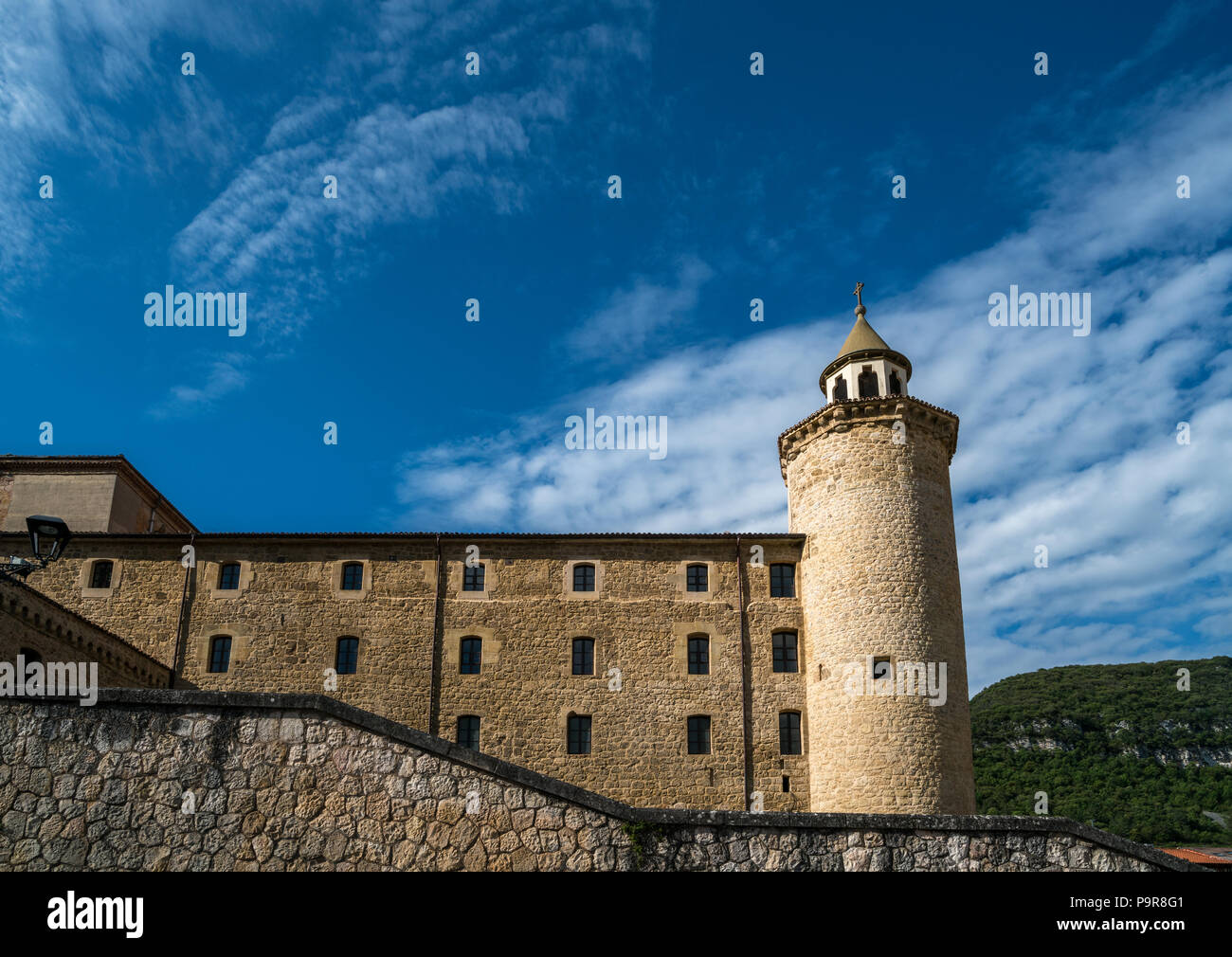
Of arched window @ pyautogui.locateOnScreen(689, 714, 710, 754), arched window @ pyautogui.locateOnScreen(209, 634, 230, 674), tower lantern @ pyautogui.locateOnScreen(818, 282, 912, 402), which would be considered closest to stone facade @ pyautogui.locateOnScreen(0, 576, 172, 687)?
arched window @ pyautogui.locateOnScreen(209, 634, 230, 674)

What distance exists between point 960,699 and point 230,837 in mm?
19389

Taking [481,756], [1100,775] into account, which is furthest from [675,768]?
[1100,775]

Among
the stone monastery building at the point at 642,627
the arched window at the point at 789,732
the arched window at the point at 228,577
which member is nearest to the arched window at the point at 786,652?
the stone monastery building at the point at 642,627

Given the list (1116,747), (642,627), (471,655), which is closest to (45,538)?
(471,655)

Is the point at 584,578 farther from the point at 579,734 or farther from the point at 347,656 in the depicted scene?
the point at 347,656

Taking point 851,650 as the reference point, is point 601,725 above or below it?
below

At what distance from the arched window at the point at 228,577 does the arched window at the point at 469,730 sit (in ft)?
25.7

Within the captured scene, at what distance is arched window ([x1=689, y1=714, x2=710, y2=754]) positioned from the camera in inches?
990

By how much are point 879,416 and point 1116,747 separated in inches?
1537

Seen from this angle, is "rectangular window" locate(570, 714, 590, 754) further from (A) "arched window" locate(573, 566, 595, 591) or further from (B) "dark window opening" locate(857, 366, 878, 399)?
(B) "dark window opening" locate(857, 366, 878, 399)

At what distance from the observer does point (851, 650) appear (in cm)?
2444

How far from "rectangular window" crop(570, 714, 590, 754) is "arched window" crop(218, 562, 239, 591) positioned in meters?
10.6
